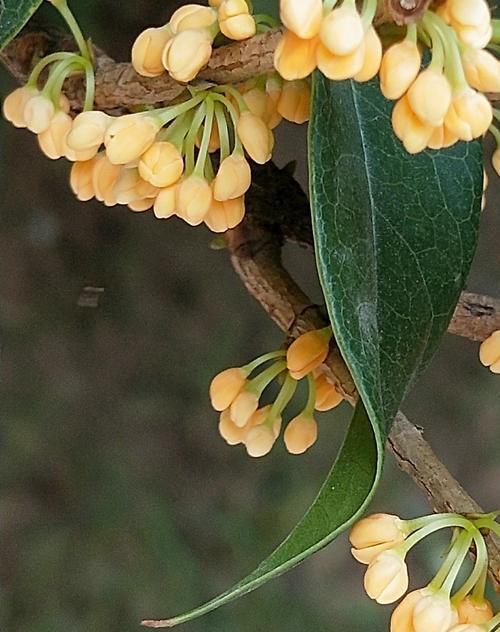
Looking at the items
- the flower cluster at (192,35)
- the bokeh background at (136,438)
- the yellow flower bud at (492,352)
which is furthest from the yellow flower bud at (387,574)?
the bokeh background at (136,438)

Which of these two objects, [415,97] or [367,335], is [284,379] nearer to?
[367,335]

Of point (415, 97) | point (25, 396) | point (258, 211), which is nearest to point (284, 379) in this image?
point (258, 211)

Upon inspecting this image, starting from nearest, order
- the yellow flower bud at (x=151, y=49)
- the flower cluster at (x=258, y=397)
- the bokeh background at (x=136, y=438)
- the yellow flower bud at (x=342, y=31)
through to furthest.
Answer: the yellow flower bud at (x=342, y=31) < the yellow flower bud at (x=151, y=49) < the flower cluster at (x=258, y=397) < the bokeh background at (x=136, y=438)

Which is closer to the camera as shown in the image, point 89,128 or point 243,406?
point 89,128

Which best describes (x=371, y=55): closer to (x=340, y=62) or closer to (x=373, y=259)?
(x=340, y=62)

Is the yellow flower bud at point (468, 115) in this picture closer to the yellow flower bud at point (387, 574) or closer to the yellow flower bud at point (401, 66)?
the yellow flower bud at point (401, 66)

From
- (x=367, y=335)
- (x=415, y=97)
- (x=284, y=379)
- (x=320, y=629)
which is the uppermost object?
(x=415, y=97)

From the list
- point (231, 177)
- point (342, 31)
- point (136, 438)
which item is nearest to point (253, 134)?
point (231, 177)
